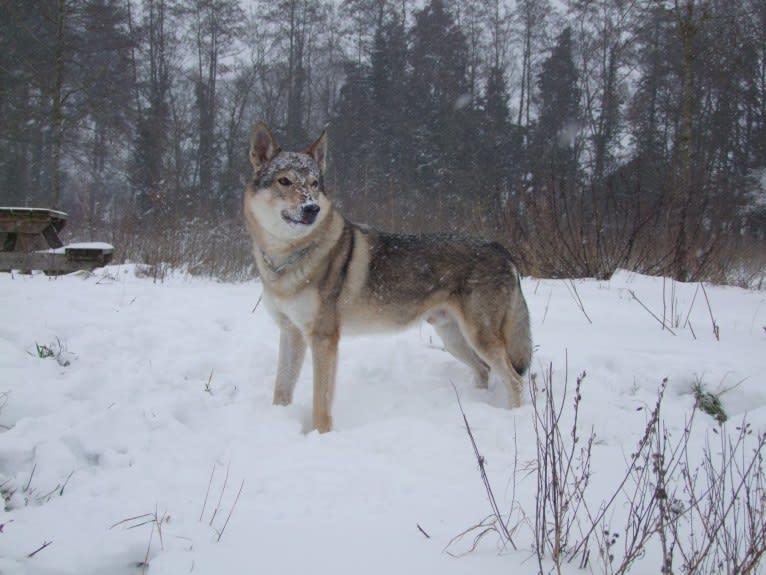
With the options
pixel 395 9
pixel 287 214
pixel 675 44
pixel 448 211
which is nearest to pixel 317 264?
pixel 287 214

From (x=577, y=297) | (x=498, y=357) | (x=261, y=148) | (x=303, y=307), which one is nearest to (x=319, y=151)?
(x=261, y=148)

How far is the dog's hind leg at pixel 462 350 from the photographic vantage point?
12.7 feet

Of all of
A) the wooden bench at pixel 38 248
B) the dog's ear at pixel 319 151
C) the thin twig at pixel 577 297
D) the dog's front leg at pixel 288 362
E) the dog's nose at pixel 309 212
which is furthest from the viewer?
the wooden bench at pixel 38 248

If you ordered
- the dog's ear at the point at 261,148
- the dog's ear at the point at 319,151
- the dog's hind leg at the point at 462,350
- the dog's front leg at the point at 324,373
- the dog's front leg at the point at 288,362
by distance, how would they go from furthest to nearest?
the dog's hind leg at the point at 462,350
the dog's ear at the point at 319,151
the dog's ear at the point at 261,148
the dog's front leg at the point at 288,362
the dog's front leg at the point at 324,373

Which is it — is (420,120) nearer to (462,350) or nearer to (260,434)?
(462,350)

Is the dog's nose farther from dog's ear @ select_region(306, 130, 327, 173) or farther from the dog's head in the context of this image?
dog's ear @ select_region(306, 130, 327, 173)

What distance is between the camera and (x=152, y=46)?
876 inches

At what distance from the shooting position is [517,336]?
3646 millimetres

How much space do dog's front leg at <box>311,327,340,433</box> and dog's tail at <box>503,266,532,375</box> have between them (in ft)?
4.35

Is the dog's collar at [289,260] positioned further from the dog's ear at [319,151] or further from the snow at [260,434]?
the snow at [260,434]

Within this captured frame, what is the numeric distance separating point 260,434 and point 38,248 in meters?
7.20

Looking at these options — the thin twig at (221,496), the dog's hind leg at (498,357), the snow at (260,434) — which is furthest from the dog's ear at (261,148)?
the thin twig at (221,496)

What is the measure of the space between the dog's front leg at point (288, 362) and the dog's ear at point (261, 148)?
49.0 inches

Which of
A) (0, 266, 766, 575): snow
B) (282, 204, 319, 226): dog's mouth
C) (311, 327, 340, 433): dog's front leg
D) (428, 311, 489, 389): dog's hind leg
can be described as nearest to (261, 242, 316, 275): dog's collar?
(282, 204, 319, 226): dog's mouth
